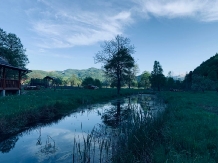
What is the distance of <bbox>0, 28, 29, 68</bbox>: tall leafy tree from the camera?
4317cm

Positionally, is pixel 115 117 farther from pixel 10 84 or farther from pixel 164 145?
pixel 10 84

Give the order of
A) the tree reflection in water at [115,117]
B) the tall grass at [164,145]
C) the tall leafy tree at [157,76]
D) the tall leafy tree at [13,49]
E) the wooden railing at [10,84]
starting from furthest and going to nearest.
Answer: the tall leafy tree at [157,76], the tall leafy tree at [13,49], the wooden railing at [10,84], the tree reflection in water at [115,117], the tall grass at [164,145]

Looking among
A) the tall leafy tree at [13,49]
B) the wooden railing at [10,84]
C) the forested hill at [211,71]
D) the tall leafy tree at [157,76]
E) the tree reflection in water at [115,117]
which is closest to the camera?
the tree reflection in water at [115,117]

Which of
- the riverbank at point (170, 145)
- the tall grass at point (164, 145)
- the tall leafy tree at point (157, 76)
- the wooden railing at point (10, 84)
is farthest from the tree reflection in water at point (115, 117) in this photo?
the tall leafy tree at point (157, 76)

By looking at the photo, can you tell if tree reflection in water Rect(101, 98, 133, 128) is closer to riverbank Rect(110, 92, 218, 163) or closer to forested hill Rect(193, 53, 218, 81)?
riverbank Rect(110, 92, 218, 163)

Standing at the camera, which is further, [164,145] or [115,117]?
[115,117]

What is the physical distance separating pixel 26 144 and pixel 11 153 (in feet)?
3.35

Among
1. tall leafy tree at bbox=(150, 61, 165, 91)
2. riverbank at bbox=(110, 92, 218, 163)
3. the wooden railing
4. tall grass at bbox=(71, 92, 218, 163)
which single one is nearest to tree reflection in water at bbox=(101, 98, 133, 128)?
tall grass at bbox=(71, 92, 218, 163)

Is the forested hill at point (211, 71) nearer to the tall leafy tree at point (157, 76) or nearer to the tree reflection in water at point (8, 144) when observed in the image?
the tall leafy tree at point (157, 76)

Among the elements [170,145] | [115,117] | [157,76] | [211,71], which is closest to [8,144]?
[170,145]

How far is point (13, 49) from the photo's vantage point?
1930 inches

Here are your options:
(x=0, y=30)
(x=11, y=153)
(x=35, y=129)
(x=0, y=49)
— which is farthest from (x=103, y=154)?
(x=0, y=30)

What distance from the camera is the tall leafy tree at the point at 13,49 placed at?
4317 cm

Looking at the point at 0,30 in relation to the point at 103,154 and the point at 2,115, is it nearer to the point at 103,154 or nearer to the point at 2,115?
the point at 2,115
